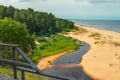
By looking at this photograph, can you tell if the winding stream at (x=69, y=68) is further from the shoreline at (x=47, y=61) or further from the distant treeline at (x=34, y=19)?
the distant treeline at (x=34, y=19)

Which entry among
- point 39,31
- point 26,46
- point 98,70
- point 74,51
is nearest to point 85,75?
point 98,70

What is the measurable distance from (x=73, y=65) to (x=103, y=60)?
7359 millimetres

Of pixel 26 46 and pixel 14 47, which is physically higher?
pixel 14 47

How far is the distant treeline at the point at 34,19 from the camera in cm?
9088

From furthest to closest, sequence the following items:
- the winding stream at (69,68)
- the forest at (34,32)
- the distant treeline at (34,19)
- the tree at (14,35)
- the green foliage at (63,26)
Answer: the green foliage at (63,26) → the distant treeline at (34,19) → the forest at (34,32) → the tree at (14,35) → the winding stream at (69,68)

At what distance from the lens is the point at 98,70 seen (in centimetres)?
4491

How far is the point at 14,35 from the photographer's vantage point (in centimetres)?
4306

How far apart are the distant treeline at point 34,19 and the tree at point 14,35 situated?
44483 millimetres

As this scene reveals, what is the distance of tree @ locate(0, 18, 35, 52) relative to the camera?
4238 centimetres

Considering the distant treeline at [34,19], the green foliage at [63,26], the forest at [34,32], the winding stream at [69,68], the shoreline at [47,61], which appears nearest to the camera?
the winding stream at [69,68]

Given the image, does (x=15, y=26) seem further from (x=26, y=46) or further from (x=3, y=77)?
(x=3, y=77)

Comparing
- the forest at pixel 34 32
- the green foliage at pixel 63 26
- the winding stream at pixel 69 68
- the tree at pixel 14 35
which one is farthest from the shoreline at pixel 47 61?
the green foliage at pixel 63 26

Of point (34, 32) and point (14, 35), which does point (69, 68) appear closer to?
point (14, 35)

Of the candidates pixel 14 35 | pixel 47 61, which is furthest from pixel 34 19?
pixel 14 35
